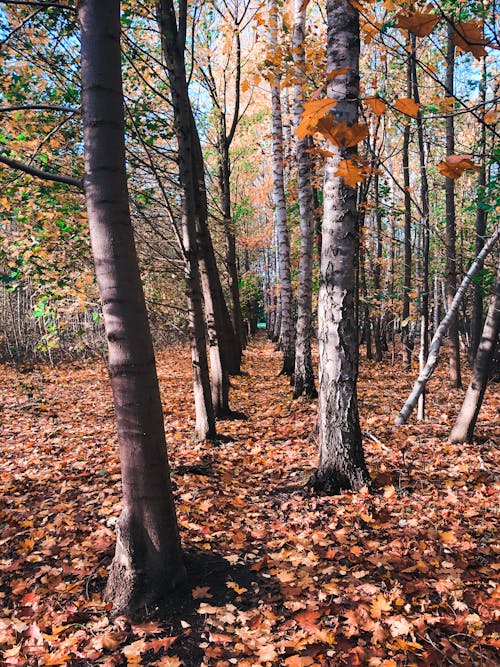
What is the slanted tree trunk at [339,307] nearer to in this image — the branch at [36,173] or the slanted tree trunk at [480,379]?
the slanted tree trunk at [480,379]

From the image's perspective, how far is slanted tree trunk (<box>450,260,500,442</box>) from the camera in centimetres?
540

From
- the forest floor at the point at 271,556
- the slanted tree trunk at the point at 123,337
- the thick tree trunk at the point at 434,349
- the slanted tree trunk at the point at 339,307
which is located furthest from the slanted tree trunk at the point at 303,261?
the slanted tree trunk at the point at 123,337

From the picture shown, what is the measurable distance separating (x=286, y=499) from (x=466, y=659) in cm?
216

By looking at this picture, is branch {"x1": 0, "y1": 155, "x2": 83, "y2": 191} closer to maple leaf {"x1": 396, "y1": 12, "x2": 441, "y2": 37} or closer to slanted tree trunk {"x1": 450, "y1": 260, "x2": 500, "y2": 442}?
maple leaf {"x1": 396, "y1": 12, "x2": 441, "y2": 37}

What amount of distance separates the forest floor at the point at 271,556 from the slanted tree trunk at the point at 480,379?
0.23 metres

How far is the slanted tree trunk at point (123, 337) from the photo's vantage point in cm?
240

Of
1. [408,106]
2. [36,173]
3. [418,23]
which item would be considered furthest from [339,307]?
[418,23]

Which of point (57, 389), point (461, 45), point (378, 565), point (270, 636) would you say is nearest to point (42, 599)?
point (270, 636)

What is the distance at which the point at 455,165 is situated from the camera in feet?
4.26

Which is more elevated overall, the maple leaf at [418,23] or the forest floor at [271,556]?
the maple leaf at [418,23]

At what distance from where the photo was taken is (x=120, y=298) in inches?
97.6

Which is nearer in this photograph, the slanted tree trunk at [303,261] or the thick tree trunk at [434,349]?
the thick tree trunk at [434,349]

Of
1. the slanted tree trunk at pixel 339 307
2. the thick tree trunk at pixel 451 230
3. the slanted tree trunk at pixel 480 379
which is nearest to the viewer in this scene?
the slanted tree trunk at pixel 339 307

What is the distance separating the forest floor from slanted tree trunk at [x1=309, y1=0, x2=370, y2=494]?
34cm
